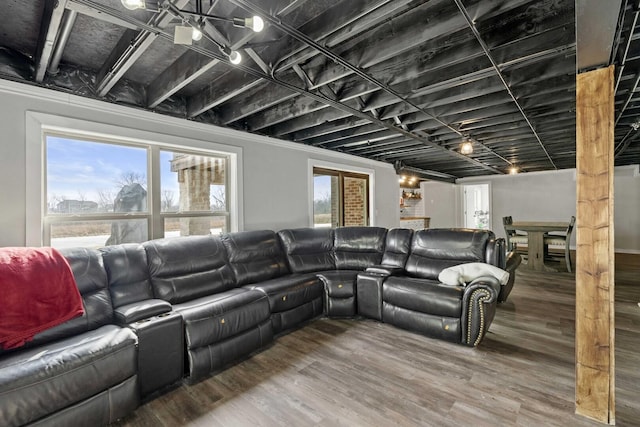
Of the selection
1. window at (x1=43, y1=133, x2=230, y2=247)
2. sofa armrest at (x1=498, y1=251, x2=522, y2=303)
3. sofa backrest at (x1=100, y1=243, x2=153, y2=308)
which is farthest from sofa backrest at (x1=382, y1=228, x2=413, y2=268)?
sofa backrest at (x1=100, y1=243, x2=153, y2=308)

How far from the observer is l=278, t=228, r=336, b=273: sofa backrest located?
392cm

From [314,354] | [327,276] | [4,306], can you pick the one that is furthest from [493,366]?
[4,306]

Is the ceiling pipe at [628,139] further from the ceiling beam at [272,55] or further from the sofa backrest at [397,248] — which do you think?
the ceiling beam at [272,55]

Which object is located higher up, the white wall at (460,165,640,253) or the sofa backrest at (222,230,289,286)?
the white wall at (460,165,640,253)

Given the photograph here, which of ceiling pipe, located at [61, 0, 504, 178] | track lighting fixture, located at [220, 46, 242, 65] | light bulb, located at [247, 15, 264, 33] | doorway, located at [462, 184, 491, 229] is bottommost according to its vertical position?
doorway, located at [462, 184, 491, 229]

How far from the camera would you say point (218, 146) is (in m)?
3.85

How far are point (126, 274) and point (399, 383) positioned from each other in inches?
96.4

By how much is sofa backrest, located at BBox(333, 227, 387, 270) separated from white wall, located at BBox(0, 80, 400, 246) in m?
1.03

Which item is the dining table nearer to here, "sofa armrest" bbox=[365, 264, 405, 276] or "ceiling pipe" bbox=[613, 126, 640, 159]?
"ceiling pipe" bbox=[613, 126, 640, 159]

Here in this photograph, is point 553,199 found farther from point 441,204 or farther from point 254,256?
point 254,256

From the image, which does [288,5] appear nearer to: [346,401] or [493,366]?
[346,401]

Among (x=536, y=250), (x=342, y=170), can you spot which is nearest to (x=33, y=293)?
(x=342, y=170)

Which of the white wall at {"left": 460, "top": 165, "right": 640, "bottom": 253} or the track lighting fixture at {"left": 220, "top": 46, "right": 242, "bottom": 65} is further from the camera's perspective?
the white wall at {"left": 460, "top": 165, "right": 640, "bottom": 253}

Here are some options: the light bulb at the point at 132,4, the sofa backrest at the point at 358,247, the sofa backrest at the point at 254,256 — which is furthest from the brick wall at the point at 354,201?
Answer: the light bulb at the point at 132,4
